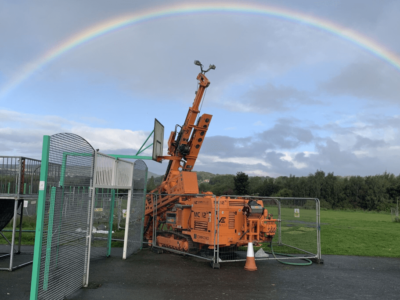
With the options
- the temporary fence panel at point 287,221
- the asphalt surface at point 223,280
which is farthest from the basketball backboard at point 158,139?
the asphalt surface at point 223,280

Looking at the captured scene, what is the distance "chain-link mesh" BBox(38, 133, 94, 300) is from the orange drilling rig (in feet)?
14.7

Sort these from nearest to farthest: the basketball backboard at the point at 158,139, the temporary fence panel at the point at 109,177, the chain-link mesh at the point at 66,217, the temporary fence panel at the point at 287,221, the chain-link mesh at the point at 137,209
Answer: the chain-link mesh at the point at 66,217 → the temporary fence panel at the point at 109,177 → the temporary fence panel at the point at 287,221 → the chain-link mesh at the point at 137,209 → the basketball backboard at the point at 158,139

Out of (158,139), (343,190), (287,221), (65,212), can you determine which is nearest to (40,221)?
(65,212)

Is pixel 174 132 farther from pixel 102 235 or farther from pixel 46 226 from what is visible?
pixel 46 226

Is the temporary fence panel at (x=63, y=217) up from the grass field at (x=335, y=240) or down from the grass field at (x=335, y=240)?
up

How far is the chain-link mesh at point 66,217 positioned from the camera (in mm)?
6031

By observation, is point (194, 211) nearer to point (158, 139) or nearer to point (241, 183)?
point (158, 139)

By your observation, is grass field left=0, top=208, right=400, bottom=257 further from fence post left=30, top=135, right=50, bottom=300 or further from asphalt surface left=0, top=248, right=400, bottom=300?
fence post left=30, top=135, right=50, bottom=300

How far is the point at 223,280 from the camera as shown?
8.75m

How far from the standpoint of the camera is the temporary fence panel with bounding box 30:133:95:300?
579cm

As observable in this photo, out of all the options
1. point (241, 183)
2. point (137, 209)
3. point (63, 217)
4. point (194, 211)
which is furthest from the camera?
point (241, 183)

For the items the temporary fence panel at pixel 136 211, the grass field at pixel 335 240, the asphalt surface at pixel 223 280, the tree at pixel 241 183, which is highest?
the tree at pixel 241 183

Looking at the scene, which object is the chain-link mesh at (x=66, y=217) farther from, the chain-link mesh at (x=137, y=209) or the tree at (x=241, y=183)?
the tree at (x=241, y=183)

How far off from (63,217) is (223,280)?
4.54 m
